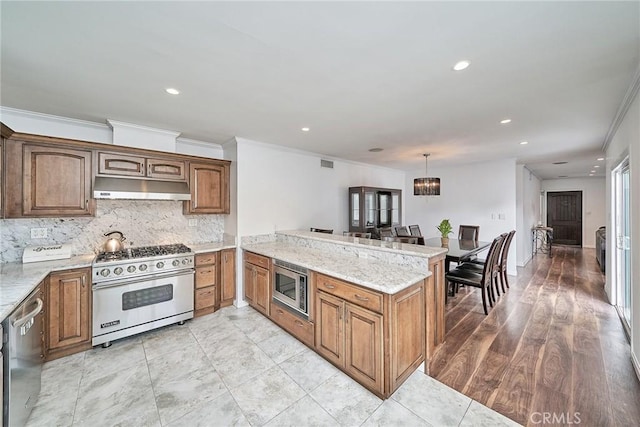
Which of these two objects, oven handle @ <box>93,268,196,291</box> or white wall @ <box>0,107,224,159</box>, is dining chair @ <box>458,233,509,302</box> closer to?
oven handle @ <box>93,268,196,291</box>

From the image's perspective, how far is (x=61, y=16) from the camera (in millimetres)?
1364

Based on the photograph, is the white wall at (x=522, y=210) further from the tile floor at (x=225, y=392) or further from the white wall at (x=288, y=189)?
the tile floor at (x=225, y=392)

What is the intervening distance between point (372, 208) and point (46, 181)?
16.4 feet

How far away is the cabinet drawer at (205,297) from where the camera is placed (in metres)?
3.34

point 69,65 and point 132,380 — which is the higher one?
point 69,65

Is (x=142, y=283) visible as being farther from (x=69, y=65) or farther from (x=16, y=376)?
(x=69, y=65)

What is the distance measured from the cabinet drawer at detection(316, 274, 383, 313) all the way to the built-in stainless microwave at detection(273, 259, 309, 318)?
0.87 feet

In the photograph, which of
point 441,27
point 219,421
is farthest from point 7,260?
point 441,27

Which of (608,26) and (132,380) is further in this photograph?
(132,380)

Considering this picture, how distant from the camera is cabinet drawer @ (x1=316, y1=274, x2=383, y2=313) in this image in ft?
6.35

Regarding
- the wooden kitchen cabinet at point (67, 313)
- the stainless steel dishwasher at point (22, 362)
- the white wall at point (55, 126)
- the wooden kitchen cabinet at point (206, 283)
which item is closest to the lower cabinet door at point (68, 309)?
the wooden kitchen cabinet at point (67, 313)

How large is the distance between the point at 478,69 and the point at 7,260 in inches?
185

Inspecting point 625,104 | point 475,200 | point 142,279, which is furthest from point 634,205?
point 142,279

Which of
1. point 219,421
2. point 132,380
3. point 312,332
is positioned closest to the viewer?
point 219,421
